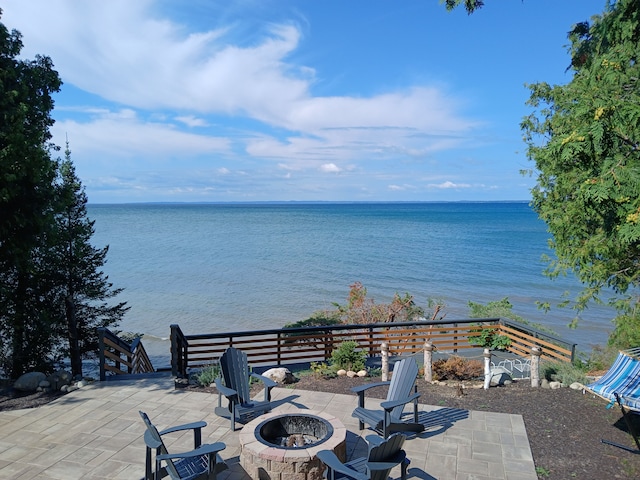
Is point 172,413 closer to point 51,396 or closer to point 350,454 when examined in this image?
point 51,396

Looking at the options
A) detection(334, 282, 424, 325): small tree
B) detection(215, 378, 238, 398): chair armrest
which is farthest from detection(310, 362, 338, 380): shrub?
detection(334, 282, 424, 325): small tree

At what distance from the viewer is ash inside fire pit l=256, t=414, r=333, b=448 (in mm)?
4711

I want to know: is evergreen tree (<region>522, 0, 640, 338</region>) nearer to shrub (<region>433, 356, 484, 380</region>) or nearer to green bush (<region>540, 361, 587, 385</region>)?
green bush (<region>540, 361, 587, 385</region>)

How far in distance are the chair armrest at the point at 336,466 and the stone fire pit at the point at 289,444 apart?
308 mm

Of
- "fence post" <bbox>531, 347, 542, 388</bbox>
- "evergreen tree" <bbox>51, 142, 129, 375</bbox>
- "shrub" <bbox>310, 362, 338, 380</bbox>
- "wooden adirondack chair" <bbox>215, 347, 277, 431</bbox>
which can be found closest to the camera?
"wooden adirondack chair" <bbox>215, 347, 277, 431</bbox>

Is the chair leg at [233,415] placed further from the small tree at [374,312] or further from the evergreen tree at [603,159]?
the small tree at [374,312]

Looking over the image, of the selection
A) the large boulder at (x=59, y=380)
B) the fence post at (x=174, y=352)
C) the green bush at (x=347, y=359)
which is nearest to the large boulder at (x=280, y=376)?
the green bush at (x=347, y=359)

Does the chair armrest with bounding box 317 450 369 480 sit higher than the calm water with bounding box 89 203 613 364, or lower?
higher

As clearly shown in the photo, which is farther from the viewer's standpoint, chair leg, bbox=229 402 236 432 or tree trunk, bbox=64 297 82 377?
tree trunk, bbox=64 297 82 377

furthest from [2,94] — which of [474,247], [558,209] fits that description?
[474,247]

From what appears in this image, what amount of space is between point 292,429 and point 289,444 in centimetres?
39

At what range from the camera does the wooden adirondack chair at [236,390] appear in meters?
5.45

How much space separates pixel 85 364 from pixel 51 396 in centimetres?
863

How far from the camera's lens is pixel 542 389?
741 cm
